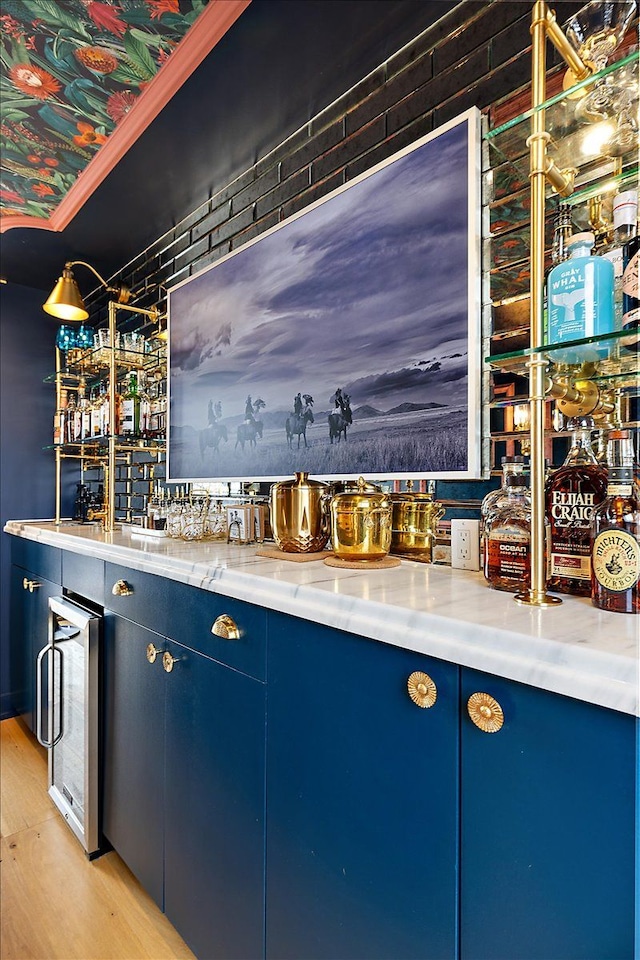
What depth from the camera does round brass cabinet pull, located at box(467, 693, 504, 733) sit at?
0.67 meters

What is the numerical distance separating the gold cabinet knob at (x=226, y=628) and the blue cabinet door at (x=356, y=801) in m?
0.12

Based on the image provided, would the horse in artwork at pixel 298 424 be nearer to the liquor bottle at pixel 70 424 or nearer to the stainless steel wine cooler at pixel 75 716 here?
the stainless steel wine cooler at pixel 75 716

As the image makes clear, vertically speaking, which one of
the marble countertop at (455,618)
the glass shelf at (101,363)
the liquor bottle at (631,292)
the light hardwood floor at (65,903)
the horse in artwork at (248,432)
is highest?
the glass shelf at (101,363)

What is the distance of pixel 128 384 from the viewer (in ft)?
8.78

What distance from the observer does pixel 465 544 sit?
1173 millimetres

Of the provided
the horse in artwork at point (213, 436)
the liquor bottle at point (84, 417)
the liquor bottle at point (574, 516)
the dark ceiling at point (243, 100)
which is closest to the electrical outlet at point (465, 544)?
the liquor bottle at point (574, 516)

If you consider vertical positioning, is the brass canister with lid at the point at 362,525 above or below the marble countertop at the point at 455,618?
above

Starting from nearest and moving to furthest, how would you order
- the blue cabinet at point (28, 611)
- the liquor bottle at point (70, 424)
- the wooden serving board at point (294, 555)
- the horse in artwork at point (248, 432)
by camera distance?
the wooden serving board at point (294, 555) < the horse in artwork at point (248, 432) < the blue cabinet at point (28, 611) < the liquor bottle at point (70, 424)

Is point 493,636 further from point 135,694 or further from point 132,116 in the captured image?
point 132,116

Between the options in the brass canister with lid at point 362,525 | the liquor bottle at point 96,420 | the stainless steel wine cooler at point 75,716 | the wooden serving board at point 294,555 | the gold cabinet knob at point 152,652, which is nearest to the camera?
the brass canister with lid at point 362,525

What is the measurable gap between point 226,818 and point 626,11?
1744 millimetres

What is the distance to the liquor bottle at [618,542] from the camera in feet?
2.42

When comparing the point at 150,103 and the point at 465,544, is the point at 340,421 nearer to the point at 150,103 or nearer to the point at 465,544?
the point at 465,544

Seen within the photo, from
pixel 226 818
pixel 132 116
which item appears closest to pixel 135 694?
pixel 226 818
